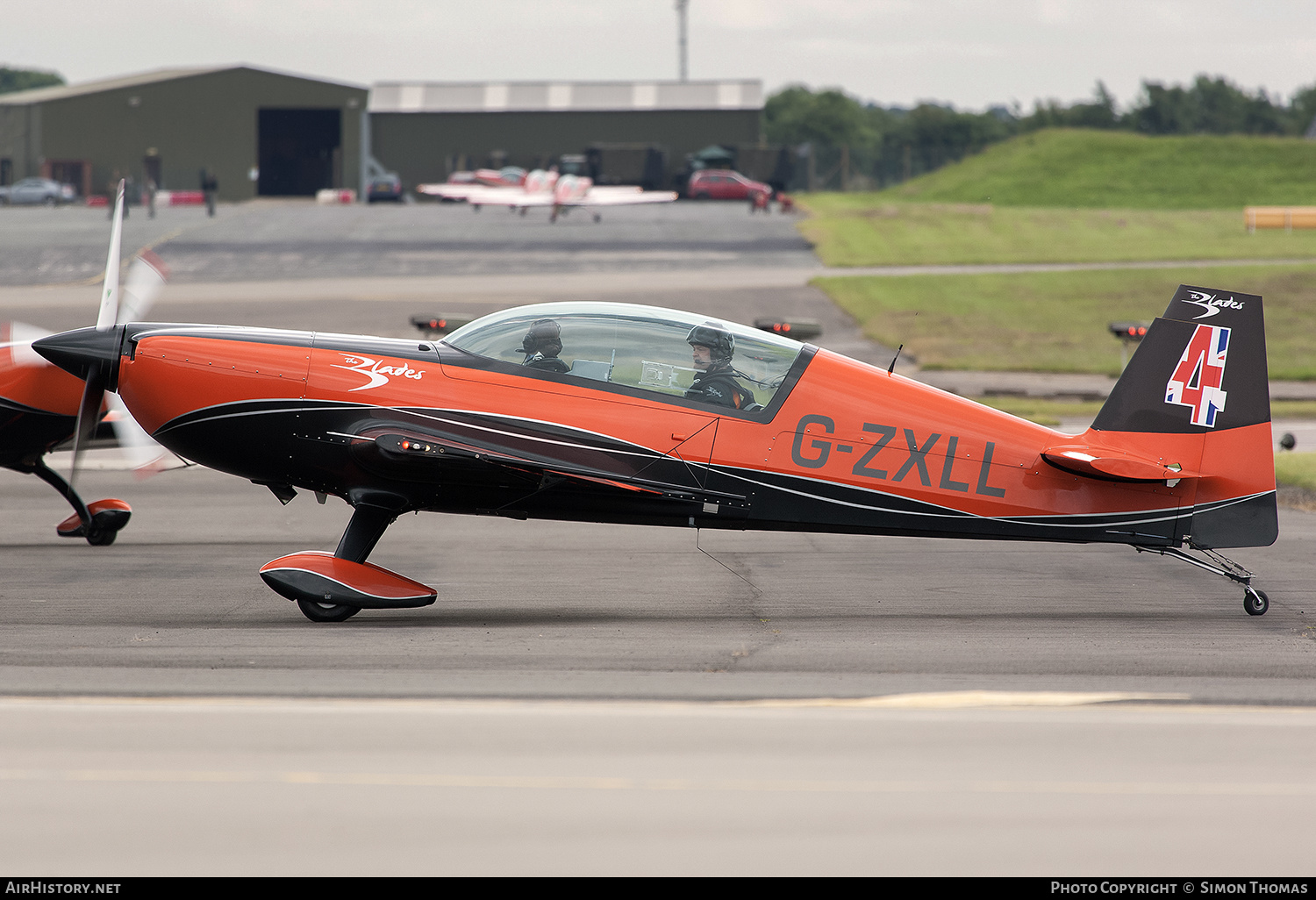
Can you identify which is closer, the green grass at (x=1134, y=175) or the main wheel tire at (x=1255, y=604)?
the main wheel tire at (x=1255, y=604)

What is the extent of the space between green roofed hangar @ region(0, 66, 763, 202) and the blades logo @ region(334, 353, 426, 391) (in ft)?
250

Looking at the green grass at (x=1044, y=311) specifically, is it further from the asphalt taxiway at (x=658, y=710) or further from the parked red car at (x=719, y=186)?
the parked red car at (x=719, y=186)

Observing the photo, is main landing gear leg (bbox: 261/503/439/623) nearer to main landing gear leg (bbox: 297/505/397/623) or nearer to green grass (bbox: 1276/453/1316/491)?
main landing gear leg (bbox: 297/505/397/623)

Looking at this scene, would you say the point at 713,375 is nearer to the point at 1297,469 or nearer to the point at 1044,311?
the point at 1297,469

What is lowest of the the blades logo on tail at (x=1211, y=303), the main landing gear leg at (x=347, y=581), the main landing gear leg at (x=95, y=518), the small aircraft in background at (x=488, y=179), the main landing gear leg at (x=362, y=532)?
the main landing gear leg at (x=95, y=518)

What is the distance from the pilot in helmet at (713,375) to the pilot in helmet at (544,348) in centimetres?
95

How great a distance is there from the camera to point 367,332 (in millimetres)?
30344

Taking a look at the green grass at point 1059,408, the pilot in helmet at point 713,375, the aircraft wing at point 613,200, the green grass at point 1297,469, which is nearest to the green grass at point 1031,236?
the aircraft wing at point 613,200

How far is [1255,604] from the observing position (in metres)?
9.38

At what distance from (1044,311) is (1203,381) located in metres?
28.5

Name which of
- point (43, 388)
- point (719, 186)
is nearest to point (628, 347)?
point (43, 388)

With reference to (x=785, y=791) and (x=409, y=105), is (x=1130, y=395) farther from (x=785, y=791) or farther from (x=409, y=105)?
(x=409, y=105)

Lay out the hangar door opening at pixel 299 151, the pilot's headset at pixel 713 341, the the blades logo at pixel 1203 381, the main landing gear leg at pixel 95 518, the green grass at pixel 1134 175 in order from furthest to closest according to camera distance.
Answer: the hangar door opening at pixel 299 151
the green grass at pixel 1134 175
the main landing gear leg at pixel 95 518
the the blades logo at pixel 1203 381
the pilot's headset at pixel 713 341

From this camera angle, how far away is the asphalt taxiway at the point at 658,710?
208 inches
